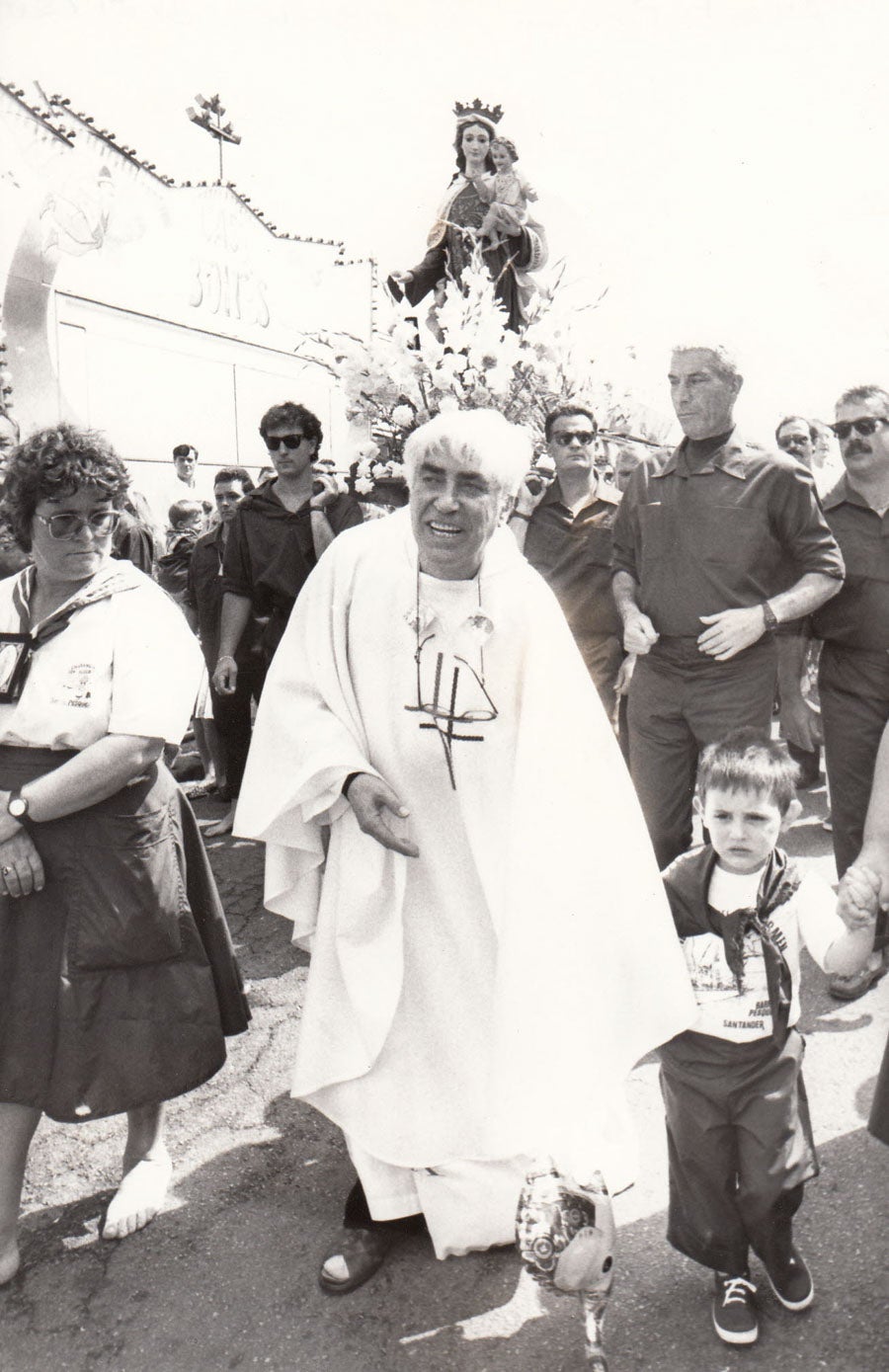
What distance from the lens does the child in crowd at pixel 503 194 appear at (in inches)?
188

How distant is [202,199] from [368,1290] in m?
12.7

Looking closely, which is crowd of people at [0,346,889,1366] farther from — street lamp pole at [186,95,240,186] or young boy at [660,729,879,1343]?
street lamp pole at [186,95,240,186]

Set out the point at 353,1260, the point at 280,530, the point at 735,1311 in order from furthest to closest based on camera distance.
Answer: the point at 280,530, the point at 353,1260, the point at 735,1311

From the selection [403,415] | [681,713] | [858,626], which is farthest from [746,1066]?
[403,415]

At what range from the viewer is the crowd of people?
246cm

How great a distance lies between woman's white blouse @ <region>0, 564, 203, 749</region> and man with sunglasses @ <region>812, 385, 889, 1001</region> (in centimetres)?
241

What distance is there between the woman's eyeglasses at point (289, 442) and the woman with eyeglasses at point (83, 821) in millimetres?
2429

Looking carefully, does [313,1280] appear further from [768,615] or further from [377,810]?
[768,615]

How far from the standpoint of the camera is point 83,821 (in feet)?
9.07

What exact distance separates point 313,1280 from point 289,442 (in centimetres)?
357

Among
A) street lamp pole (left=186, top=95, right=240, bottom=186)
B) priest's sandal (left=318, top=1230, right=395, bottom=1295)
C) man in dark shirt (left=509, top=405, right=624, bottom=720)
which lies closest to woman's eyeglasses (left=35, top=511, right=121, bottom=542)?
priest's sandal (left=318, top=1230, right=395, bottom=1295)

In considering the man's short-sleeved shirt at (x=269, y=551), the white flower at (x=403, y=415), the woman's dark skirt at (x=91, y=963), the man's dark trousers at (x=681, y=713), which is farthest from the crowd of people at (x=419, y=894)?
the man's short-sleeved shirt at (x=269, y=551)

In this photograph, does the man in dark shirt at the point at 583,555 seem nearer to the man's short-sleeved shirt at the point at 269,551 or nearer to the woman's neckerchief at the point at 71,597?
Result: the man's short-sleeved shirt at the point at 269,551

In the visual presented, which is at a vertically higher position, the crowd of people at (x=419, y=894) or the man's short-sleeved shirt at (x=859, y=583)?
the man's short-sleeved shirt at (x=859, y=583)
